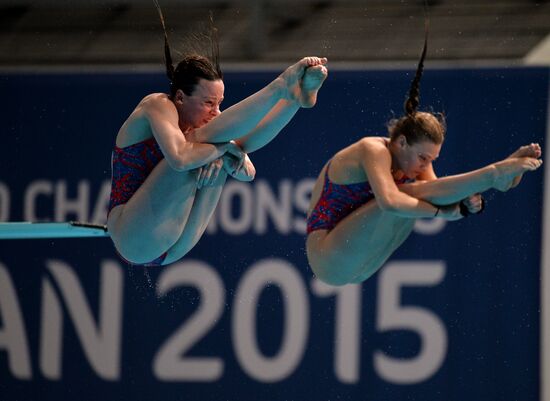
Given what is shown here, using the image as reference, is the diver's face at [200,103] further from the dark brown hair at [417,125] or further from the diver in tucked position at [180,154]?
the dark brown hair at [417,125]

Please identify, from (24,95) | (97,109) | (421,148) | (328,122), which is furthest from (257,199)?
(421,148)

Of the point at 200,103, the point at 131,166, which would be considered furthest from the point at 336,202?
the point at 131,166

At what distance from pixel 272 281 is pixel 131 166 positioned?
5.88 ft

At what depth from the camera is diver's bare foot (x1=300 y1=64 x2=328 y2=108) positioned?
3.70 m

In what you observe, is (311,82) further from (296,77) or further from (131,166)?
(131,166)

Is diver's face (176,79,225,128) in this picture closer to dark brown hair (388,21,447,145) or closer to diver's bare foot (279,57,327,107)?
diver's bare foot (279,57,327,107)

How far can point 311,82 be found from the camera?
12.2 feet

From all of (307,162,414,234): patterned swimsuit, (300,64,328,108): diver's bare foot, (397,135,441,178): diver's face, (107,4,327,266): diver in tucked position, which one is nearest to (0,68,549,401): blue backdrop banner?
(307,162,414,234): patterned swimsuit

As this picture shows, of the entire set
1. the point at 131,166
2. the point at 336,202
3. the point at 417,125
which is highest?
the point at 417,125

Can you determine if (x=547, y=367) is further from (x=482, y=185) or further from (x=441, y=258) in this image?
(x=482, y=185)

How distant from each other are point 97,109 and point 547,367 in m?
2.71

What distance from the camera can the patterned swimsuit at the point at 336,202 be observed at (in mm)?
4305

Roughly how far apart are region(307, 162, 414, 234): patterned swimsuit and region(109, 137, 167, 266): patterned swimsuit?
0.70 m

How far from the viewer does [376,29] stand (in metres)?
5.88
